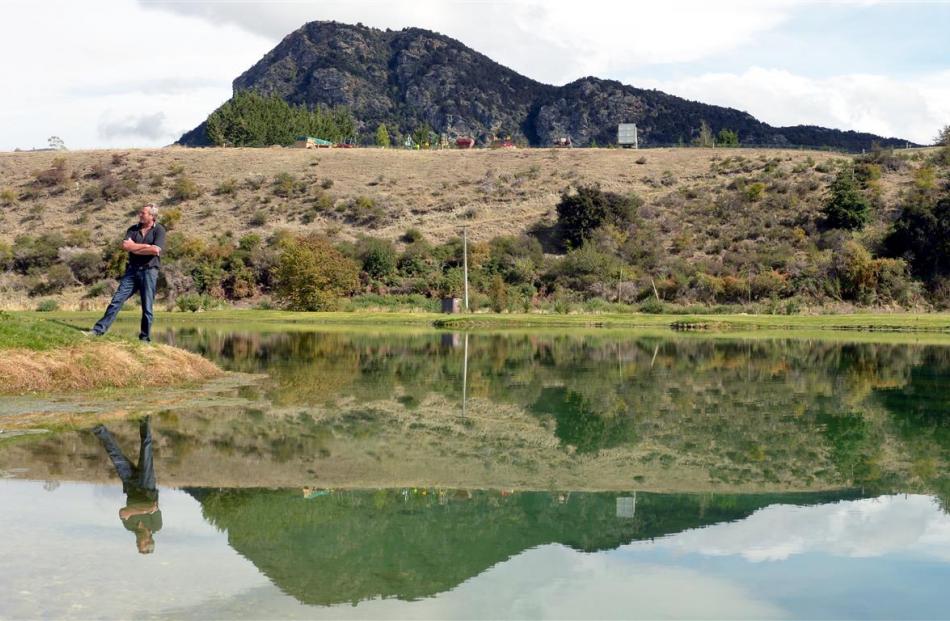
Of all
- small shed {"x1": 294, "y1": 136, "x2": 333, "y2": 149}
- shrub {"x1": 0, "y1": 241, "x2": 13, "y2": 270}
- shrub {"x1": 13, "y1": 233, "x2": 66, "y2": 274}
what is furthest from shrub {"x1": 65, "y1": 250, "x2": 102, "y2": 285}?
small shed {"x1": 294, "y1": 136, "x2": 333, "y2": 149}

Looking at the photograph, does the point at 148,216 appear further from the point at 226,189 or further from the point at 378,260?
the point at 226,189

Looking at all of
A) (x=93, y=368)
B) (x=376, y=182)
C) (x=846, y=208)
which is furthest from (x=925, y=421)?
(x=376, y=182)

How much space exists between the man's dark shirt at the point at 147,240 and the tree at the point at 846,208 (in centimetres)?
5382

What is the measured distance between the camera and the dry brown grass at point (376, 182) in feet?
226

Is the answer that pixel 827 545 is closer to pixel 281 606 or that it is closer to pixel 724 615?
pixel 724 615

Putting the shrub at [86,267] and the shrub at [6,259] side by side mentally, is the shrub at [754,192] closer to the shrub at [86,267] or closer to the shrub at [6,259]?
the shrub at [86,267]

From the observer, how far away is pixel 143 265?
55.8 feet

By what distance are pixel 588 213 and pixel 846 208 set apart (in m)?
16.9

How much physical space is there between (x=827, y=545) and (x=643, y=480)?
7.71 feet

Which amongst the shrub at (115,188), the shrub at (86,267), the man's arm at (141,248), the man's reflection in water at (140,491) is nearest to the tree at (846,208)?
the shrub at (86,267)

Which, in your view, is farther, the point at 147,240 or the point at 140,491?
the point at 147,240

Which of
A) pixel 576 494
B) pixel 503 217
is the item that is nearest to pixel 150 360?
pixel 576 494

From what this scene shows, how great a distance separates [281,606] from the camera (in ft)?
19.4

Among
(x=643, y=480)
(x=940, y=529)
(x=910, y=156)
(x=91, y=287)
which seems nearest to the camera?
(x=940, y=529)
